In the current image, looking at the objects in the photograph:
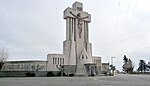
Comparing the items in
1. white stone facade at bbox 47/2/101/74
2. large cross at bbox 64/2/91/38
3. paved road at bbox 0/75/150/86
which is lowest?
paved road at bbox 0/75/150/86

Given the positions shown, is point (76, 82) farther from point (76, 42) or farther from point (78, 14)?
point (78, 14)

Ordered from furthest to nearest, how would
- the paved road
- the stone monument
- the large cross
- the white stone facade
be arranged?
the large cross < the stone monument < the white stone facade < the paved road

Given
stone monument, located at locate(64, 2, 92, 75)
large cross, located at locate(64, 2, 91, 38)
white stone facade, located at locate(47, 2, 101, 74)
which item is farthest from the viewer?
large cross, located at locate(64, 2, 91, 38)

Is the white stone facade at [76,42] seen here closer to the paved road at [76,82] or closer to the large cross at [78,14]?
the large cross at [78,14]

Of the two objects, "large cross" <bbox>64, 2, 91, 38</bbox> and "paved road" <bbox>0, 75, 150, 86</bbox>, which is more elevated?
"large cross" <bbox>64, 2, 91, 38</bbox>

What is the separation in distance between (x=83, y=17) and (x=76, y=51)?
61.1 feet

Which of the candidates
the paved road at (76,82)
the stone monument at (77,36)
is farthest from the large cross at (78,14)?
the paved road at (76,82)

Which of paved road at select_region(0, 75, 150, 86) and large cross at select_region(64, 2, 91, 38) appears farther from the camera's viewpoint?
large cross at select_region(64, 2, 91, 38)

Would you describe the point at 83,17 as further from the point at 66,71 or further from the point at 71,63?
the point at 66,71

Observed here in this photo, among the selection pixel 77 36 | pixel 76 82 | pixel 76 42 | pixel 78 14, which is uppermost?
pixel 78 14

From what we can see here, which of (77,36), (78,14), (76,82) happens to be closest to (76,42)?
(77,36)

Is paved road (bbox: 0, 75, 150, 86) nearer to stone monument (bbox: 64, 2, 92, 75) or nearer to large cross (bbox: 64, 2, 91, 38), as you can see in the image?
stone monument (bbox: 64, 2, 92, 75)

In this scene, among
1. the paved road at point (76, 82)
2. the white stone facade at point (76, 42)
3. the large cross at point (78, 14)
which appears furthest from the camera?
the large cross at point (78, 14)

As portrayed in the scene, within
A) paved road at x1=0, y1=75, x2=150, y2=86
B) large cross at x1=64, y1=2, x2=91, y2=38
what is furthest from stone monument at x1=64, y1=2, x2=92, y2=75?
paved road at x1=0, y1=75, x2=150, y2=86
